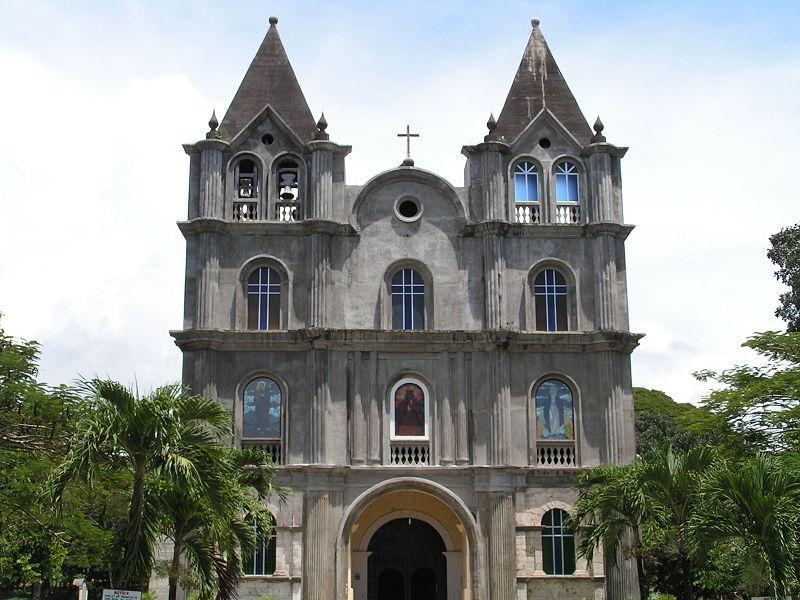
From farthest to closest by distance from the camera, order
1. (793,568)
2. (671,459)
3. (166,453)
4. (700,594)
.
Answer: (700,594) < (671,459) < (793,568) < (166,453)

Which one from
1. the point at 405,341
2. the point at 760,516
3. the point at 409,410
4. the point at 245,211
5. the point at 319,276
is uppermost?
the point at 245,211

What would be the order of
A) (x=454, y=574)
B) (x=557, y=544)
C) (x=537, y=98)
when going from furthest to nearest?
(x=537, y=98), (x=454, y=574), (x=557, y=544)

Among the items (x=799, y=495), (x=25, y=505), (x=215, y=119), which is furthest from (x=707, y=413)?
(x=25, y=505)

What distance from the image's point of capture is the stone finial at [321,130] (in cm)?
3750

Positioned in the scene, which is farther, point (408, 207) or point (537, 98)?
point (537, 98)

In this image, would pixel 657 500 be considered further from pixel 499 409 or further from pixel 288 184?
pixel 288 184

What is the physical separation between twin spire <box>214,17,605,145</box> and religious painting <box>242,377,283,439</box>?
8.68m

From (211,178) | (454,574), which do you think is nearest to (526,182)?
(211,178)

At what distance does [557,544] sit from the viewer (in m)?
34.7

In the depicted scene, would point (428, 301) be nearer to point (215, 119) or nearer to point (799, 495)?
point (215, 119)

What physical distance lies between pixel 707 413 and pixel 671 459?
10100 millimetres

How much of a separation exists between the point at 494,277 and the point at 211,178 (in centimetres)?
1002

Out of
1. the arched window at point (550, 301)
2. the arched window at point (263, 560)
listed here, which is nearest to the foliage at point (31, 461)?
the arched window at point (263, 560)

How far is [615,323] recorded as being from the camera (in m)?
36.2
